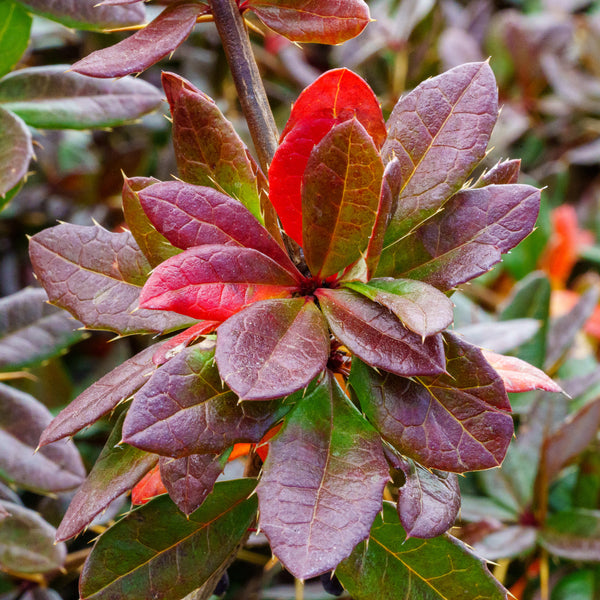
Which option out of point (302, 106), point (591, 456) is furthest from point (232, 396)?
point (591, 456)

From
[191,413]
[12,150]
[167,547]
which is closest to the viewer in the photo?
[191,413]

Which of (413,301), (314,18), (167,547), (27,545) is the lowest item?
(27,545)

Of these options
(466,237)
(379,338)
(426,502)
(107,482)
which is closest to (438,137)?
(466,237)

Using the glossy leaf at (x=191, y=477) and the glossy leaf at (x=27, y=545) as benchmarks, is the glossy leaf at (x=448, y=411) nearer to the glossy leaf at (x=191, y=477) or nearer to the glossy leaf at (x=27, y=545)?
the glossy leaf at (x=191, y=477)

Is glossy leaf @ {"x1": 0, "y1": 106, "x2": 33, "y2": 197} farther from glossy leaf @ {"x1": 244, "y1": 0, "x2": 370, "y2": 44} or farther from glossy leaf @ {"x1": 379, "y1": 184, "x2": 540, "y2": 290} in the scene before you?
glossy leaf @ {"x1": 379, "y1": 184, "x2": 540, "y2": 290}

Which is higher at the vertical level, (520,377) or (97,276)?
(97,276)

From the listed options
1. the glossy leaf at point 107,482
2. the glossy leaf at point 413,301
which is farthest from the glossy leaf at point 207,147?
the glossy leaf at point 107,482

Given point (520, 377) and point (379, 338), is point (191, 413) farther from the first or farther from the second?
point (520, 377)
